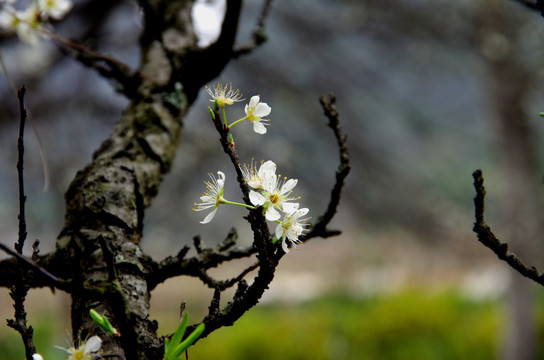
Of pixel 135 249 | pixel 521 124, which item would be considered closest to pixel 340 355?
pixel 521 124

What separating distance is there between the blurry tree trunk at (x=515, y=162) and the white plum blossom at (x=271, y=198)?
316 centimetres

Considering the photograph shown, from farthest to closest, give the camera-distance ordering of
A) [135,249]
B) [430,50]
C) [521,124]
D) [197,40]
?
[430,50], [521,124], [197,40], [135,249]

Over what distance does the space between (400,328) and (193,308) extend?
2849mm

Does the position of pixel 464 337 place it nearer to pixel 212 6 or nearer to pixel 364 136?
pixel 364 136

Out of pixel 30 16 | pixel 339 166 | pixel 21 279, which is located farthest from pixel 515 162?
pixel 21 279

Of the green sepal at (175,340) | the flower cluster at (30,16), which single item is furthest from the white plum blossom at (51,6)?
the green sepal at (175,340)

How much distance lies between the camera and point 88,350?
1.47ft

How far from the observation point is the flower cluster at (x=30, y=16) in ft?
3.24

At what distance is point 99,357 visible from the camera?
18.2 inches

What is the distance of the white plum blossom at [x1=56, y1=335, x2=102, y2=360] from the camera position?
44 centimetres

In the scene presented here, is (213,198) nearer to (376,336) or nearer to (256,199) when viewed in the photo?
(256,199)

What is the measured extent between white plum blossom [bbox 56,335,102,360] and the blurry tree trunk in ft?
11.0

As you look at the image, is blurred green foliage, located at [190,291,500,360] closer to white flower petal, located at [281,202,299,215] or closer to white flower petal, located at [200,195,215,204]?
white flower petal, located at [200,195,215,204]

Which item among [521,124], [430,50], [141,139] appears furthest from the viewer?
[430,50]
